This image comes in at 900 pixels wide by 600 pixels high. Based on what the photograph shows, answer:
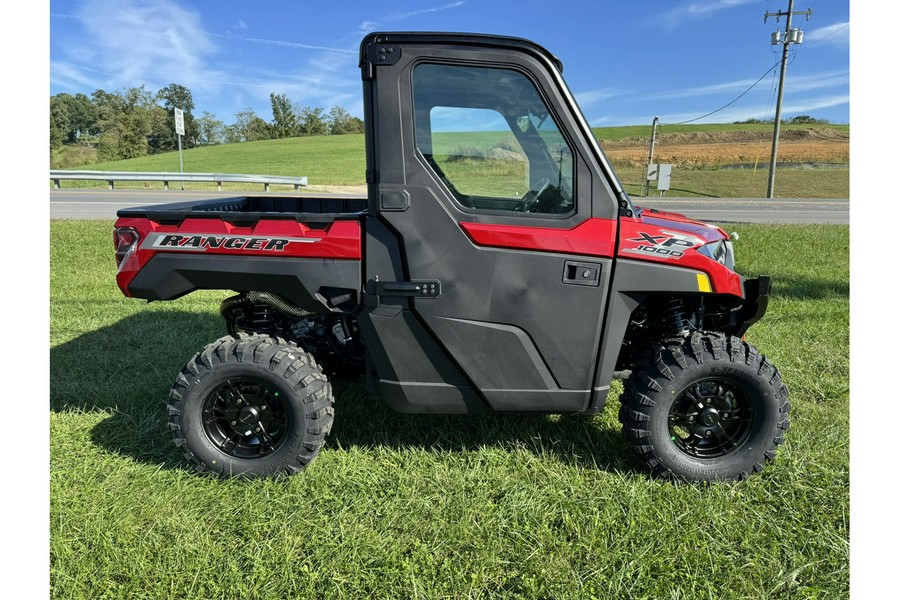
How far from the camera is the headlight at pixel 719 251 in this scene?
8.55 ft

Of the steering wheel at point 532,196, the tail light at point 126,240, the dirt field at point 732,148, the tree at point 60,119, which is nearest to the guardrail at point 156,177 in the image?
the tail light at point 126,240

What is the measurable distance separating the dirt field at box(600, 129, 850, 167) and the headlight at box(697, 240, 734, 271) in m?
31.7

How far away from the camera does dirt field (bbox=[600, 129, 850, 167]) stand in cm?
3856

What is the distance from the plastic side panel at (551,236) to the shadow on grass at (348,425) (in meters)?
1.19

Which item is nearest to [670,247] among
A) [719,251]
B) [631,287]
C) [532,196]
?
[631,287]

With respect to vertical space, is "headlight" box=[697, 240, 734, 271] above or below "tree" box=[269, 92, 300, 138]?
below

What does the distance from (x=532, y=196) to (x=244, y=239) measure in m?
1.40

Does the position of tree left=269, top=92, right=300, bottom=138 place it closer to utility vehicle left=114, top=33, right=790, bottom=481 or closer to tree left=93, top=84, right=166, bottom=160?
tree left=93, top=84, right=166, bottom=160

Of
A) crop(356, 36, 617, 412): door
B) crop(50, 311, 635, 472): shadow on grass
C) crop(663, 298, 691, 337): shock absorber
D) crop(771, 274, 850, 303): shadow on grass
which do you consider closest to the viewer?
crop(356, 36, 617, 412): door

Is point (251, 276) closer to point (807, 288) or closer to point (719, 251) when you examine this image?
point (719, 251)

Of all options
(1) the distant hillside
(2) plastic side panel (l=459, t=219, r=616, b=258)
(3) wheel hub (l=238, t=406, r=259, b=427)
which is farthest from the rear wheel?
(1) the distant hillside

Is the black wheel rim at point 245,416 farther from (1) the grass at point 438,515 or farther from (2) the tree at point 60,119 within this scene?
(2) the tree at point 60,119

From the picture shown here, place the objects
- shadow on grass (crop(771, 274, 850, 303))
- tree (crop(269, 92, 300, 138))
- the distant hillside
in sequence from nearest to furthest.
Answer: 1. shadow on grass (crop(771, 274, 850, 303))
2. the distant hillside
3. tree (crop(269, 92, 300, 138))

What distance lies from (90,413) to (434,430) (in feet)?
7.16
